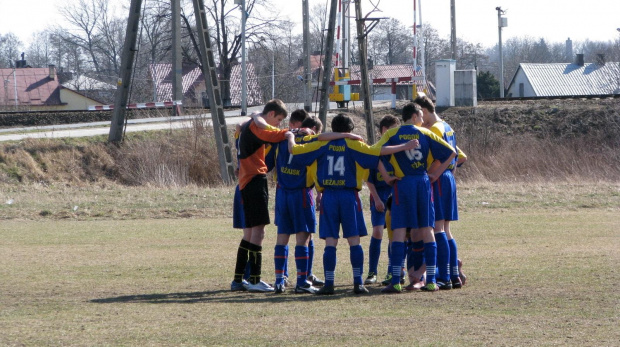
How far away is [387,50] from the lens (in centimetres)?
9312

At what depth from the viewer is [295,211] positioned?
319 inches

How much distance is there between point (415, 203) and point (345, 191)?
0.74m

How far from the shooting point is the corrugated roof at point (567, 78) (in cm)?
Answer: 7244

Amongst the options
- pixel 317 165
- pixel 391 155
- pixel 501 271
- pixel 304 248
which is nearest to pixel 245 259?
pixel 304 248

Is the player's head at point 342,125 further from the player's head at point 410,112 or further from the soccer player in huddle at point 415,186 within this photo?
the player's head at point 410,112

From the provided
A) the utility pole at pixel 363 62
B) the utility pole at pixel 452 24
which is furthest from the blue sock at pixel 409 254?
the utility pole at pixel 452 24

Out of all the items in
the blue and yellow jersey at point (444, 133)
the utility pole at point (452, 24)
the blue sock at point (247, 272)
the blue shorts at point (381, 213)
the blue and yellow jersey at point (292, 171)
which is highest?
the utility pole at point (452, 24)

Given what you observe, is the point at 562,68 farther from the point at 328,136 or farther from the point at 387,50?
the point at 328,136

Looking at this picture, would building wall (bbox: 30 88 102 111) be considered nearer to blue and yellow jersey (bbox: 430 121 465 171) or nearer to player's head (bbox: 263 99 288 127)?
player's head (bbox: 263 99 288 127)

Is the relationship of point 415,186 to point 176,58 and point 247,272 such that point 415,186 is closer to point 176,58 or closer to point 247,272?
point 247,272

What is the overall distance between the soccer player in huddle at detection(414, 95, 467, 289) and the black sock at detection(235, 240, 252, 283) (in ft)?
6.78

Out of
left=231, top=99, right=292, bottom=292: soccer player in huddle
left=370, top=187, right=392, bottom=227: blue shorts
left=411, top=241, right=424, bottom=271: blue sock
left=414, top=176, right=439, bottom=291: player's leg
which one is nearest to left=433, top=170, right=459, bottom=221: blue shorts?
left=414, top=176, right=439, bottom=291: player's leg

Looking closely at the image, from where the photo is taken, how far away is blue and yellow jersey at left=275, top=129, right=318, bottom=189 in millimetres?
8055

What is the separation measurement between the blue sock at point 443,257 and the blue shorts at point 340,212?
98cm
